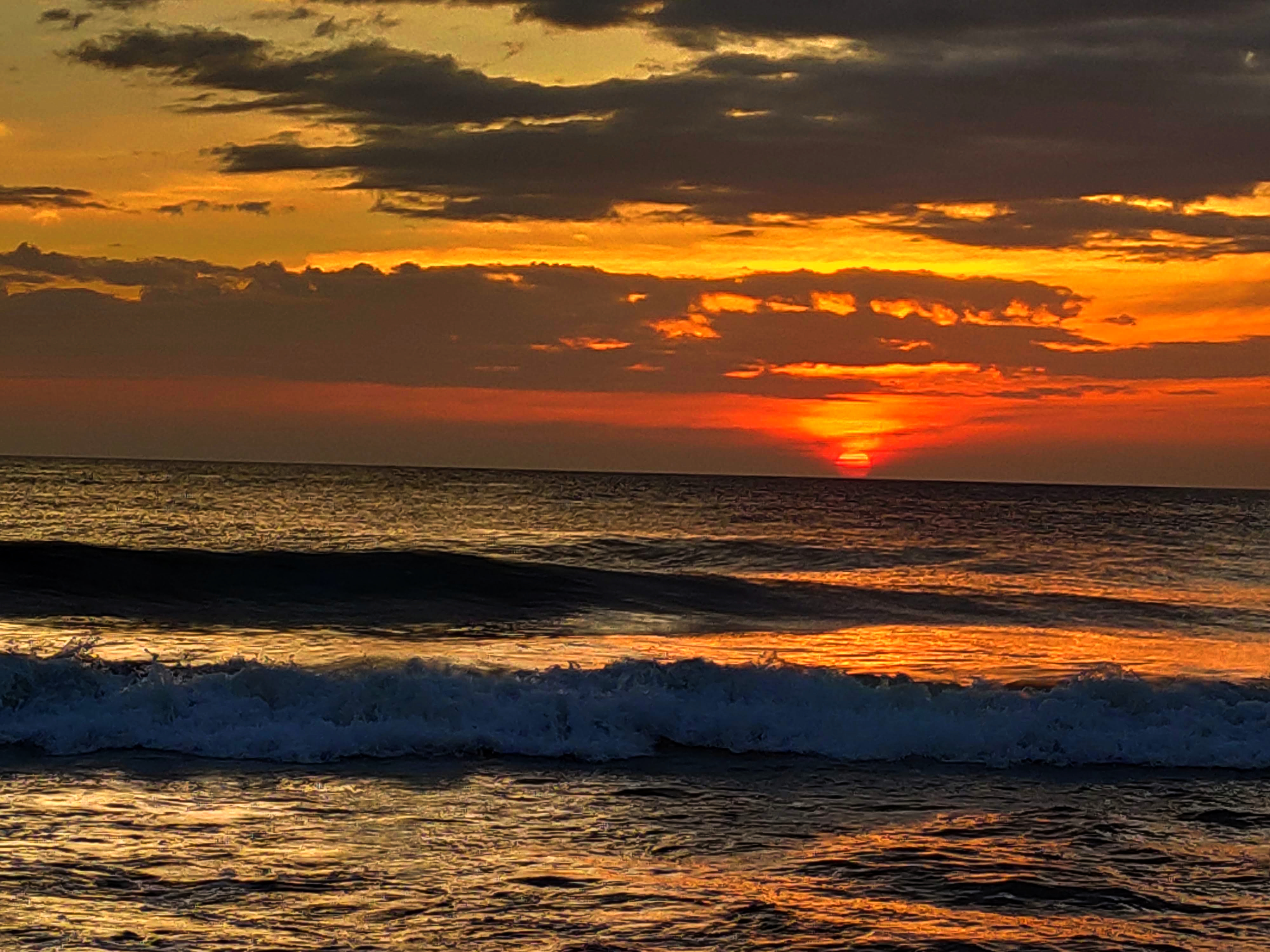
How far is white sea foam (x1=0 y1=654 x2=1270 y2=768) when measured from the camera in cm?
1401

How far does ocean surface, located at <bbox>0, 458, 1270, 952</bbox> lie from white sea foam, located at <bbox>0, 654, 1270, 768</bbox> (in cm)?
4

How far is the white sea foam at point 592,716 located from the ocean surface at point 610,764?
0.15 feet

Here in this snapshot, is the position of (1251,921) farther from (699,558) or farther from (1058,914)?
(699,558)

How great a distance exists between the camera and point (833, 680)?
16234 mm

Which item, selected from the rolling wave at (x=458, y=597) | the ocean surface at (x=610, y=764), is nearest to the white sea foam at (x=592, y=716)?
the ocean surface at (x=610, y=764)

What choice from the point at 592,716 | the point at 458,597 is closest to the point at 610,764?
the point at 592,716

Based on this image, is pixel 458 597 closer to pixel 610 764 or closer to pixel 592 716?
pixel 592 716

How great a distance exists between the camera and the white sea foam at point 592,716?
551 inches

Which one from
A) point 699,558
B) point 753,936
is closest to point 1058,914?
point 753,936

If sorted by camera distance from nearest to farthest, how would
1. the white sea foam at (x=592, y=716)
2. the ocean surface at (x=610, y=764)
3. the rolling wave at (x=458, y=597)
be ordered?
the ocean surface at (x=610, y=764)
the white sea foam at (x=592, y=716)
the rolling wave at (x=458, y=597)

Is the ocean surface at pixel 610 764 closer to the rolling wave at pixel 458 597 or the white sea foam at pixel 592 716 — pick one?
the white sea foam at pixel 592 716

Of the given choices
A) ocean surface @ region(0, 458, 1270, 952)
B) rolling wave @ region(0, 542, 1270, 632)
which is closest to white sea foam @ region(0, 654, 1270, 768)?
ocean surface @ region(0, 458, 1270, 952)

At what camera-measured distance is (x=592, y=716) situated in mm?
14758

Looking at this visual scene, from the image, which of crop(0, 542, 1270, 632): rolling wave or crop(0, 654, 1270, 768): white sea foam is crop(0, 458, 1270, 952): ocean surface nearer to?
crop(0, 654, 1270, 768): white sea foam
